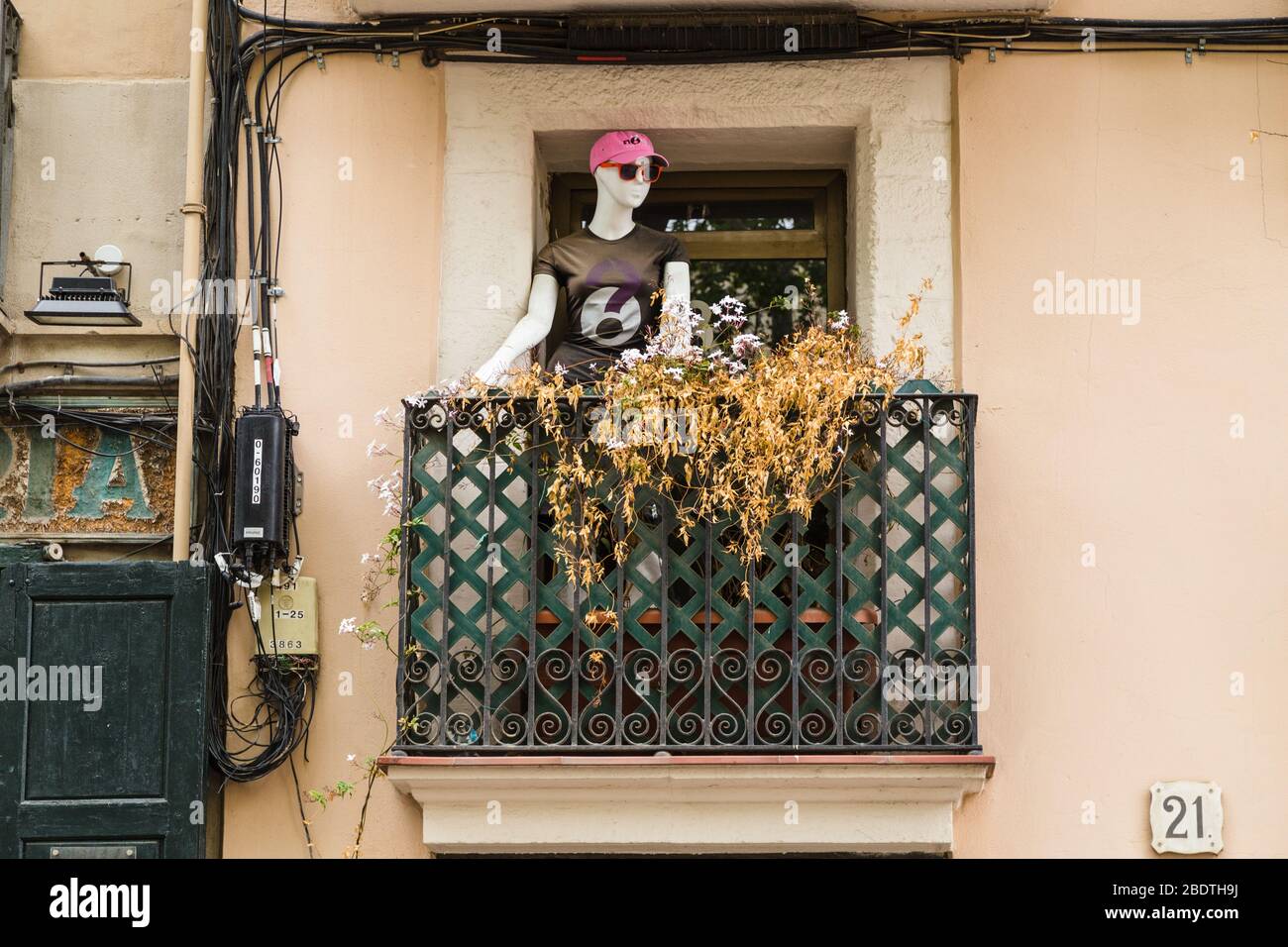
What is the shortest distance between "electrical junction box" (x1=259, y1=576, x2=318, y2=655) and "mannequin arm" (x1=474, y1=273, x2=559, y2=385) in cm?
102

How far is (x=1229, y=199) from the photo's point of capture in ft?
25.4

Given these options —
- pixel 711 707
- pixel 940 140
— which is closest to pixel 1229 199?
pixel 940 140

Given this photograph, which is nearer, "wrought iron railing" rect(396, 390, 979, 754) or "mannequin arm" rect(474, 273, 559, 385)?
"wrought iron railing" rect(396, 390, 979, 754)

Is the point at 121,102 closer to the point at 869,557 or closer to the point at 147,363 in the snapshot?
the point at 147,363

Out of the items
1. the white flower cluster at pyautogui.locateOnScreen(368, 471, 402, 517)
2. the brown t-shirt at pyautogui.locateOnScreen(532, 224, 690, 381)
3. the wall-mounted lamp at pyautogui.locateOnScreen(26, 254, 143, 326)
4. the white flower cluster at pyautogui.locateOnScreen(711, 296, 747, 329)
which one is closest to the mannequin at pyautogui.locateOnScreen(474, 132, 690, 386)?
the brown t-shirt at pyautogui.locateOnScreen(532, 224, 690, 381)

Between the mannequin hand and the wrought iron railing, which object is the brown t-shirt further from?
the wrought iron railing

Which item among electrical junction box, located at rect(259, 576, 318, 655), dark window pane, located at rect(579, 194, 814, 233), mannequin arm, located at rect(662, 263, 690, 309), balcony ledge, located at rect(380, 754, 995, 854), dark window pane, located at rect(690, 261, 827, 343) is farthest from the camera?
dark window pane, located at rect(579, 194, 814, 233)

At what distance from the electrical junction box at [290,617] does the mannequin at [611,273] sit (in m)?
1.23

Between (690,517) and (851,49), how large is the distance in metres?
2.03

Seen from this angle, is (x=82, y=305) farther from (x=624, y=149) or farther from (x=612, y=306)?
(x=624, y=149)

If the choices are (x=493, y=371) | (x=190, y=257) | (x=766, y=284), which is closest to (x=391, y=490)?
(x=493, y=371)

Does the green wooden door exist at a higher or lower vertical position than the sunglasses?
lower

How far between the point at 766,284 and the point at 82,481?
2.81m

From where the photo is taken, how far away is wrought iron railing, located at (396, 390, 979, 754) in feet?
22.9
